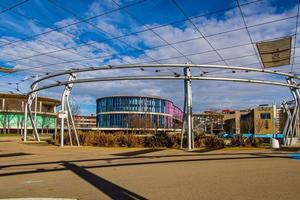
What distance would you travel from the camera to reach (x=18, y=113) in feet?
343

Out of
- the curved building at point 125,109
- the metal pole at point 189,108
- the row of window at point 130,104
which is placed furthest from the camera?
the row of window at point 130,104

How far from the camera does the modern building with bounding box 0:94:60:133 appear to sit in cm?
9912

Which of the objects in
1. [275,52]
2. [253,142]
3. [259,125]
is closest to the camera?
[275,52]

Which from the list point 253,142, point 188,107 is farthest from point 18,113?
point 188,107

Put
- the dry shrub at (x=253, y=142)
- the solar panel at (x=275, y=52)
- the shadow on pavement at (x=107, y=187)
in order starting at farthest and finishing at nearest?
the dry shrub at (x=253, y=142) → the solar panel at (x=275, y=52) → the shadow on pavement at (x=107, y=187)

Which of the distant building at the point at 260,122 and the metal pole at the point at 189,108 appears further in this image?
the distant building at the point at 260,122

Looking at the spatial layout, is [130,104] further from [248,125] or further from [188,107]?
[188,107]

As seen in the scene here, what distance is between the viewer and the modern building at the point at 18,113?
99125 millimetres

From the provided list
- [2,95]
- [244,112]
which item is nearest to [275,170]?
[2,95]

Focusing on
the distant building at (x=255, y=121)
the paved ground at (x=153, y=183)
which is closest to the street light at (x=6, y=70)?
the paved ground at (x=153, y=183)

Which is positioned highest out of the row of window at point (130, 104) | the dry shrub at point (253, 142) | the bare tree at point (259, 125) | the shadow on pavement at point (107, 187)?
the row of window at point (130, 104)

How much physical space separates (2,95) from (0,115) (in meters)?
6.11

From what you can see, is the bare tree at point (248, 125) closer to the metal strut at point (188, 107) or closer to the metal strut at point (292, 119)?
the metal strut at point (292, 119)

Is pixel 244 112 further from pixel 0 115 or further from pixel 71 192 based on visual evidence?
pixel 71 192
